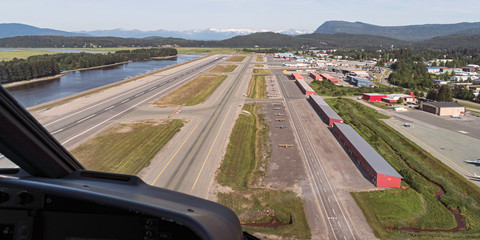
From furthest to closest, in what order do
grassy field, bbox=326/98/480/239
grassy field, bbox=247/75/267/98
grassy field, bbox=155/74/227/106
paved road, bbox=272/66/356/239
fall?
grassy field, bbox=247/75/267/98, grassy field, bbox=155/74/227/106, grassy field, bbox=326/98/480/239, paved road, bbox=272/66/356/239

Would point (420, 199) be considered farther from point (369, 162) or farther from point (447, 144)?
point (447, 144)

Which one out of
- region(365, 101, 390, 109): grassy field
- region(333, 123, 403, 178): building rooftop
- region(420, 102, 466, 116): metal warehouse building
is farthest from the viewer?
region(365, 101, 390, 109): grassy field

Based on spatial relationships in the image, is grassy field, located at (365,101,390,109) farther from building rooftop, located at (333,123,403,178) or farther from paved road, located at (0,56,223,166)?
paved road, located at (0,56,223,166)

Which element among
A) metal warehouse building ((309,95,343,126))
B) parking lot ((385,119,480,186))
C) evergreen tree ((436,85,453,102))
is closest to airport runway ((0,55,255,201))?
metal warehouse building ((309,95,343,126))

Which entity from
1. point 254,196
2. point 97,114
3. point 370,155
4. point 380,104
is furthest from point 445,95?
point 97,114

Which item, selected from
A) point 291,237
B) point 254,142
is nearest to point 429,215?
point 291,237

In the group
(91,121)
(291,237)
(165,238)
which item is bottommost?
(291,237)

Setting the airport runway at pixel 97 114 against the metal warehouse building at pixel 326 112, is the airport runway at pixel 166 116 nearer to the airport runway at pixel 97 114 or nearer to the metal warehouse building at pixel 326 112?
the airport runway at pixel 97 114

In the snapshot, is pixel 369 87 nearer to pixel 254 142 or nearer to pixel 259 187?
pixel 254 142
